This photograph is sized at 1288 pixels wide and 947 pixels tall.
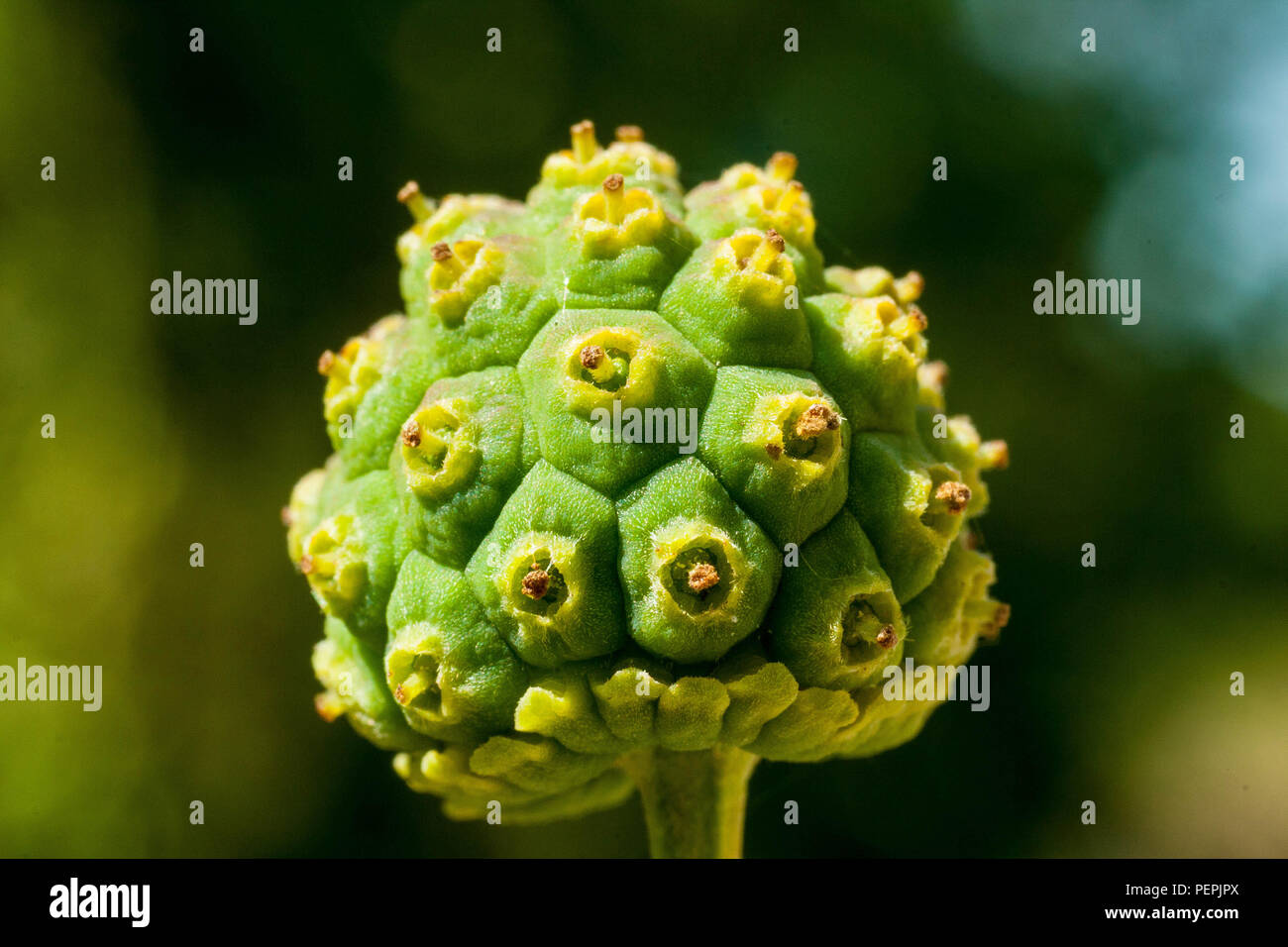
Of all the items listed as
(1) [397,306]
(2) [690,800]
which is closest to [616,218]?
(2) [690,800]

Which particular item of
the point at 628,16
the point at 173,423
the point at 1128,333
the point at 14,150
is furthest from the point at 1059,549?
the point at 14,150

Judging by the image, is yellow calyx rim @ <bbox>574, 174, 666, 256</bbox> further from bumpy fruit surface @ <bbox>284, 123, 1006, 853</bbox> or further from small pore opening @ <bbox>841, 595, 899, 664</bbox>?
small pore opening @ <bbox>841, 595, 899, 664</bbox>

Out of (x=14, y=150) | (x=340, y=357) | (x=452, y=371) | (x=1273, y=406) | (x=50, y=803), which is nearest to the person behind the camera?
(x=452, y=371)

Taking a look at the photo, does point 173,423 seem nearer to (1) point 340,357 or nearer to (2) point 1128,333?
(1) point 340,357

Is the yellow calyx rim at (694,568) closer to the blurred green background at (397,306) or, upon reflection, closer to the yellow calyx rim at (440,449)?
the yellow calyx rim at (440,449)

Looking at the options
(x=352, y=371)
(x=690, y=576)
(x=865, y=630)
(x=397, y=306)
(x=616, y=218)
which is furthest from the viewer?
(x=397, y=306)

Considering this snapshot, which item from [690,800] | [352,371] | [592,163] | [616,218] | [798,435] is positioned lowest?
[690,800]

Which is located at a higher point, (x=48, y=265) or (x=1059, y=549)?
(x=48, y=265)

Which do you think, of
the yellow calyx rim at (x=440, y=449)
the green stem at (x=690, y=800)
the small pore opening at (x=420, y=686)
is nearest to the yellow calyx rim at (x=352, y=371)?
the yellow calyx rim at (x=440, y=449)

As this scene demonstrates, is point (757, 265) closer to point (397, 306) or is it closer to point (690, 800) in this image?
point (690, 800)
